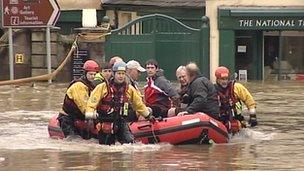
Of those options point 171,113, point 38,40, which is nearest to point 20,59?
point 38,40

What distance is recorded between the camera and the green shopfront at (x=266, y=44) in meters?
37.1

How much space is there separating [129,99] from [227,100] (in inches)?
84.5

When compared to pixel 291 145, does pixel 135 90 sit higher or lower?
higher

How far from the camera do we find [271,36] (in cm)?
3856

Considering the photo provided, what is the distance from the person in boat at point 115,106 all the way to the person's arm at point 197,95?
0.86 metres

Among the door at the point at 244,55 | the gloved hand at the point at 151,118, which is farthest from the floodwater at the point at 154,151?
the door at the point at 244,55

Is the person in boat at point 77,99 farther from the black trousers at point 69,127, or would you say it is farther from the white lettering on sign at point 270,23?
the white lettering on sign at point 270,23

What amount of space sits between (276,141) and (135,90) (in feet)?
9.51

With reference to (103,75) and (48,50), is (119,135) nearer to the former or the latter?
(103,75)

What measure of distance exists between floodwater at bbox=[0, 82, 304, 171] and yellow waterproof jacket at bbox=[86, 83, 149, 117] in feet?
2.00

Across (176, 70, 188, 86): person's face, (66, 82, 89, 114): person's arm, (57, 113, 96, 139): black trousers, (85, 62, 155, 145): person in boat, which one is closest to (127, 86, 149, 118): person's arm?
(85, 62, 155, 145): person in boat

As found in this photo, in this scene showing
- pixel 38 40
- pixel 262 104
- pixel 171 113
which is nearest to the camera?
pixel 171 113

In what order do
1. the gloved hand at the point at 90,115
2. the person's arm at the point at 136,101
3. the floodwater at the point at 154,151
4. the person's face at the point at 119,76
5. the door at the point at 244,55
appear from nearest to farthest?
the floodwater at the point at 154,151, the gloved hand at the point at 90,115, the person's face at the point at 119,76, the person's arm at the point at 136,101, the door at the point at 244,55

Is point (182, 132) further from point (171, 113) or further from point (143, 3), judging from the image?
point (143, 3)
